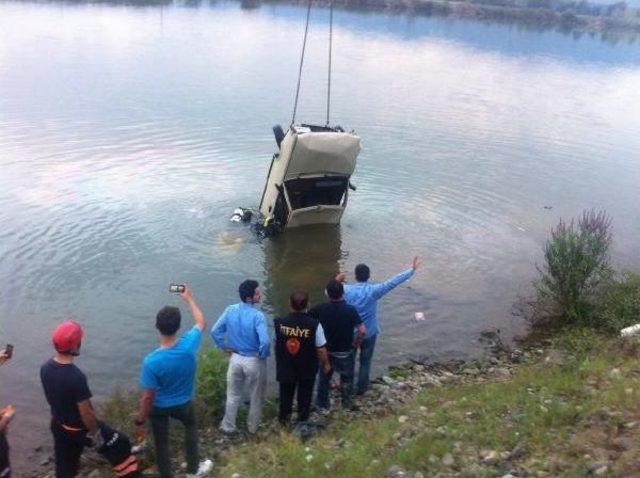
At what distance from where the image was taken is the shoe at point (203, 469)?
6.96 metres

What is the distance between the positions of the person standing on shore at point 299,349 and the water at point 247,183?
3.63 m

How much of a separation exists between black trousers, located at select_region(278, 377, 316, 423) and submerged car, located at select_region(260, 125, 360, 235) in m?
8.22

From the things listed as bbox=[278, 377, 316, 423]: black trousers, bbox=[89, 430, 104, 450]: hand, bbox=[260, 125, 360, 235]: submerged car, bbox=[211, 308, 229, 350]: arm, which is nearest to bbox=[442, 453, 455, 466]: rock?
bbox=[278, 377, 316, 423]: black trousers

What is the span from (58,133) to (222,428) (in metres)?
20.7

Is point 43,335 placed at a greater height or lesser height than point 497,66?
lesser

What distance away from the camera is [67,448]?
6.13 metres

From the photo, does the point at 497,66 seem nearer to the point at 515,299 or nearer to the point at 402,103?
the point at 402,103

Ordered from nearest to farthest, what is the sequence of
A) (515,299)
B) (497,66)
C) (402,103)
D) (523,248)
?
(515,299) < (523,248) < (402,103) < (497,66)

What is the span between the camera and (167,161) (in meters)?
22.8

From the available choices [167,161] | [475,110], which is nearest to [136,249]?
[167,161]

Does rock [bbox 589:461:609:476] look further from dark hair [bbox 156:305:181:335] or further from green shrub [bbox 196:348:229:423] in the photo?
green shrub [bbox 196:348:229:423]

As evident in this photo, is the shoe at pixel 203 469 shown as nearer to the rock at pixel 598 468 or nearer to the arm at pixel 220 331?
the arm at pixel 220 331

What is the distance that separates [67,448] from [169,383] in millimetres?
1192

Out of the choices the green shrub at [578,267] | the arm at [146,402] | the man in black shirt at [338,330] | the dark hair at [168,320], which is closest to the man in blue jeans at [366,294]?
the man in black shirt at [338,330]
